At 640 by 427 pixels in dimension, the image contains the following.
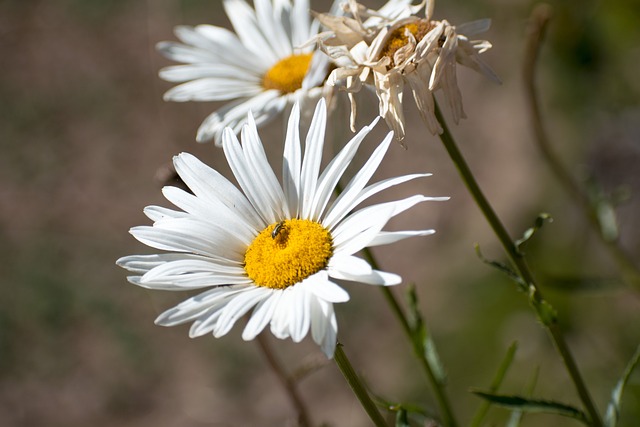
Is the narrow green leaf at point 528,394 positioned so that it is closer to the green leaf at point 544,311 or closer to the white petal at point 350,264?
the green leaf at point 544,311

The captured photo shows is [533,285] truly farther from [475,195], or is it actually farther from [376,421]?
[376,421]

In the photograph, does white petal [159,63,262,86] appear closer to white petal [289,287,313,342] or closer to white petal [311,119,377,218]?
white petal [311,119,377,218]

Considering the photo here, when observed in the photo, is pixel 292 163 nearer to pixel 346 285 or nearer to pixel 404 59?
pixel 404 59

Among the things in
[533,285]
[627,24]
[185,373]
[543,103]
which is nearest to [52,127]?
[185,373]

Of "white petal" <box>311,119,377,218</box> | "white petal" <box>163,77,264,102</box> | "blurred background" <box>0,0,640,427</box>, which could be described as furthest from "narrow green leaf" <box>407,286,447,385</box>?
"blurred background" <box>0,0,640,427</box>

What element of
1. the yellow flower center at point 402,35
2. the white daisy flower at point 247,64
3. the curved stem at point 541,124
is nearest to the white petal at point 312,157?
the yellow flower center at point 402,35

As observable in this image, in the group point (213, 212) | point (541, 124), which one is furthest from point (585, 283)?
point (213, 212)
